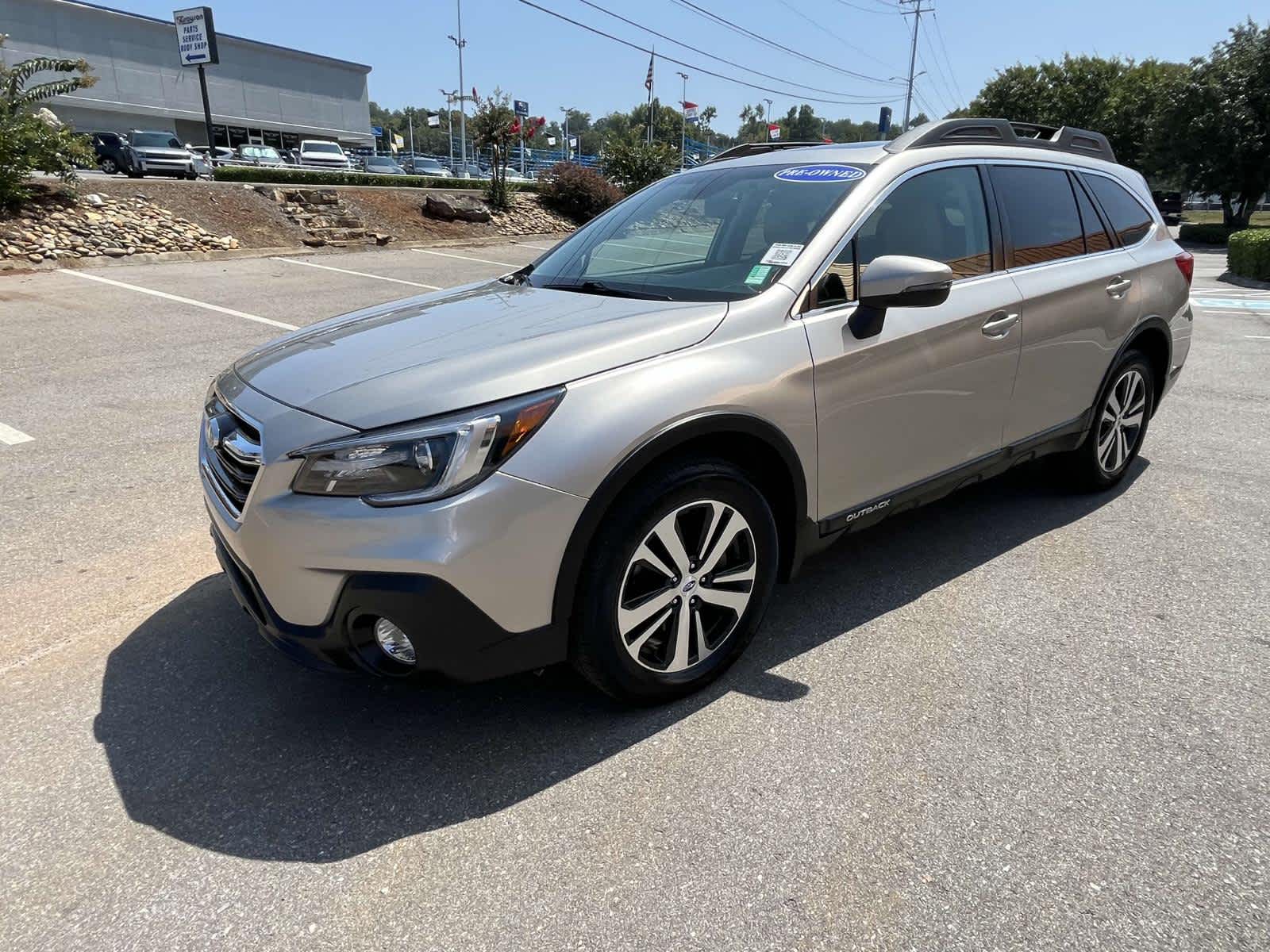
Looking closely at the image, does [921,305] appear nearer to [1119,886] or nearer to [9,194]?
[1119,886]

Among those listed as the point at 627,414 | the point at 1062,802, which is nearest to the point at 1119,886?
the point at 1062,802

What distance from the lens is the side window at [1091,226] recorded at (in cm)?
418

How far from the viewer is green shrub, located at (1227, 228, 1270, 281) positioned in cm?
1675

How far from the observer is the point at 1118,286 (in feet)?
13.9

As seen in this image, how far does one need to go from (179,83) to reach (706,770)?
66.4 metres

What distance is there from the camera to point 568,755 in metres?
2.59

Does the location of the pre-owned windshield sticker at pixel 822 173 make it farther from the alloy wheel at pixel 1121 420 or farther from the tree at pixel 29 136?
the tree at pixel 29 136

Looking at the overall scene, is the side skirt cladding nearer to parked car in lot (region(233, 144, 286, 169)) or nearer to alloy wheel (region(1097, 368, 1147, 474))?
alloy wheel (region(1097, 368, 1147, 474))

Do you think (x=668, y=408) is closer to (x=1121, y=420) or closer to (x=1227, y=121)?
(x=1121, y=420)

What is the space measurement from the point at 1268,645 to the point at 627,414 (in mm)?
2584

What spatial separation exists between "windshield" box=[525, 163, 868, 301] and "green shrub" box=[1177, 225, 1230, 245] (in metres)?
32.9

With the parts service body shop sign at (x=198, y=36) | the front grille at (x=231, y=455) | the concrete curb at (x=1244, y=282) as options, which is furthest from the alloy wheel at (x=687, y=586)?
the parts service body shop sign at (x=198, y=36)

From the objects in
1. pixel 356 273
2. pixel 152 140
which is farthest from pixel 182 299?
pixel 152 140

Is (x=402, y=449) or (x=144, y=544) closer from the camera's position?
(x=402, y=449)
